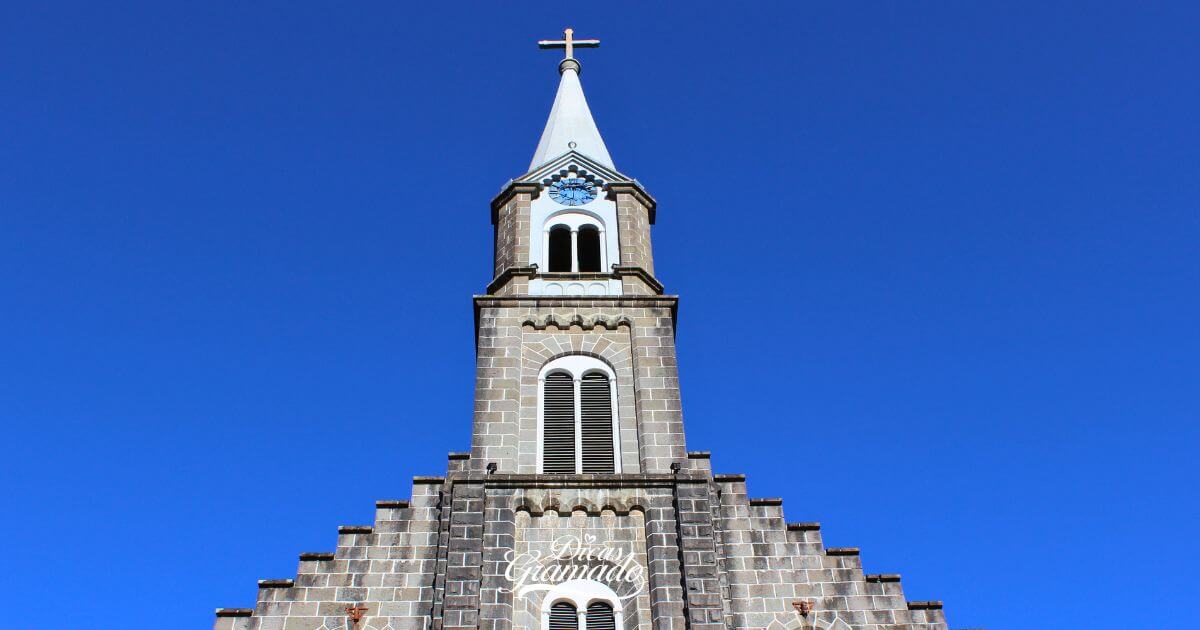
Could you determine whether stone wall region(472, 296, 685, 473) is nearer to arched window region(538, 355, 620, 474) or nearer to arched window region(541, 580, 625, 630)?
arched window region(538, 355, 620, 474)

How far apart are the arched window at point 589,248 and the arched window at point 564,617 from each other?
1206 centimetres

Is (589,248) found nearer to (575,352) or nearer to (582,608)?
(575,352)

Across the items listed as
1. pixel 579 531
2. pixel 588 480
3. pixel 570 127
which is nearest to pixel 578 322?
pixel 588 480

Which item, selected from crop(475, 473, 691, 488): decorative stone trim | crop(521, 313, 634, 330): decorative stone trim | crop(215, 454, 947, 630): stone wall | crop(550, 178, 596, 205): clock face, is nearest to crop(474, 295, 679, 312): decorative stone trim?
crop(521, 313, 634, 330): decorative stone trim

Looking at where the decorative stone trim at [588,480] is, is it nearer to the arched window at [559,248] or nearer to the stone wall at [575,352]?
the stone wall at [575,352]

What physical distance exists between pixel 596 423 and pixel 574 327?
330cm

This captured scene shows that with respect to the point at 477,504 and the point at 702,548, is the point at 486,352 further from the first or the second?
the point at 702,548

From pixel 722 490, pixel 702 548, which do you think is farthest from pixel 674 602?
pixel 722 490

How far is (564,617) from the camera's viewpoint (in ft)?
82.6

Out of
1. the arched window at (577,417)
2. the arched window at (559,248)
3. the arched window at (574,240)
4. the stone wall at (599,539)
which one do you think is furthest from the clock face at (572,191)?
the stone wall at (599,539)

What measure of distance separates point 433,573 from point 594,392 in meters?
6.51

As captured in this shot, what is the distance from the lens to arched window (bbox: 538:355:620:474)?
2844 cm

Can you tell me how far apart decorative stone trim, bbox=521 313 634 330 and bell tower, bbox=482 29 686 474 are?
0.10 ft

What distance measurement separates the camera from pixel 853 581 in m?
25.9
